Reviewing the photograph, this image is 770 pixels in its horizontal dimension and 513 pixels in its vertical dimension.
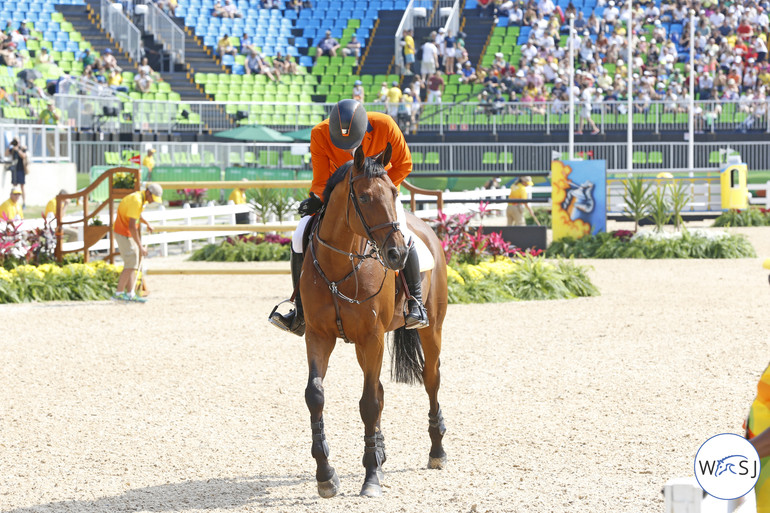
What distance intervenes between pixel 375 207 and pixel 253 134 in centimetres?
3015

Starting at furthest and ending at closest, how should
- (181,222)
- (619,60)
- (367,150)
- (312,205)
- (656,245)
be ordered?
(619,60) < (181,222) < (656,245) < (367,150) < (312,205)

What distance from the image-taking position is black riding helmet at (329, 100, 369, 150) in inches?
257

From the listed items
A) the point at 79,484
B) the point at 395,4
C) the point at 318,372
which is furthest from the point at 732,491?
the point at 395,4

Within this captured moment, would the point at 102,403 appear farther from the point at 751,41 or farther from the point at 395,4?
the point at 395,4

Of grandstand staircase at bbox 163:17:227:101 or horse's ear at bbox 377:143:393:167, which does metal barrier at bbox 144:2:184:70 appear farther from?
horse's ear at bbox 377:143:393:167

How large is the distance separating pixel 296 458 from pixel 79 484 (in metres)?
1.35

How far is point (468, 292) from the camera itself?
15750 millimetres

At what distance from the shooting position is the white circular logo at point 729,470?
2584 mm

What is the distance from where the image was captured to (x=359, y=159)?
6.34 metres

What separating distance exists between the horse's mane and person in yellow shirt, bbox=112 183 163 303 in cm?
920

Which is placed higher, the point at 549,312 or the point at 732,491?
the point at 732,491

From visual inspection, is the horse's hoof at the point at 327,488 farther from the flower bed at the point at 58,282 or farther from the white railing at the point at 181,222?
the white railing at the point at 181,222

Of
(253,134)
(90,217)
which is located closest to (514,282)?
(90,217)

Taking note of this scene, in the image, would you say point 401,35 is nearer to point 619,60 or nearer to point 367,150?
point 619,60
